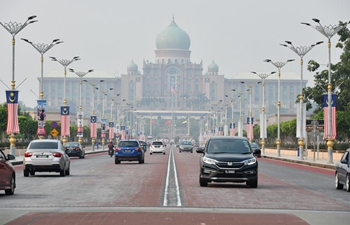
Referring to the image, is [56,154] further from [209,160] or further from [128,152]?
[128,152]

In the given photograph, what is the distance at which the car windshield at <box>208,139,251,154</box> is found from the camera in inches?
1205

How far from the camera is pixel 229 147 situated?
3072cm

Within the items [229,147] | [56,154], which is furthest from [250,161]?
[56,154]

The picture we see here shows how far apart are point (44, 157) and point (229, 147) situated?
32.6ft

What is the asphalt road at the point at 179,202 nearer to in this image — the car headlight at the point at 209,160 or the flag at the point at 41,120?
the car headlight at the point at 209,160

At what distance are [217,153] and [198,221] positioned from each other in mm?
12341

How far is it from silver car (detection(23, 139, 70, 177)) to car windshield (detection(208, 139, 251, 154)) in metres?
9.19

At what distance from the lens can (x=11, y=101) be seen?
200 feet

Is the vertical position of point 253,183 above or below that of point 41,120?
below

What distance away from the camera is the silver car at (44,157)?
3769 cm

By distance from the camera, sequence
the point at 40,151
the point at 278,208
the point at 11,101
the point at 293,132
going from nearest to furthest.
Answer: the point at 278,208
the point at 40,151
the point at 11,101
the point at 293,132

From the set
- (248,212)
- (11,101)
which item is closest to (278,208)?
(248,212)

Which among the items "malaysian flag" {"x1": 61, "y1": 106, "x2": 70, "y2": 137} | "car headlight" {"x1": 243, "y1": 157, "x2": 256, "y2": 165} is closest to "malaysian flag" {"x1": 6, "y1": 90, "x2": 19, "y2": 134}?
"malaysian flag" {"x1": 61, "y1": 106, "x2": 70, "y2": 137}

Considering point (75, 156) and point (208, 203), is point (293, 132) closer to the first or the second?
point (75, 156)
